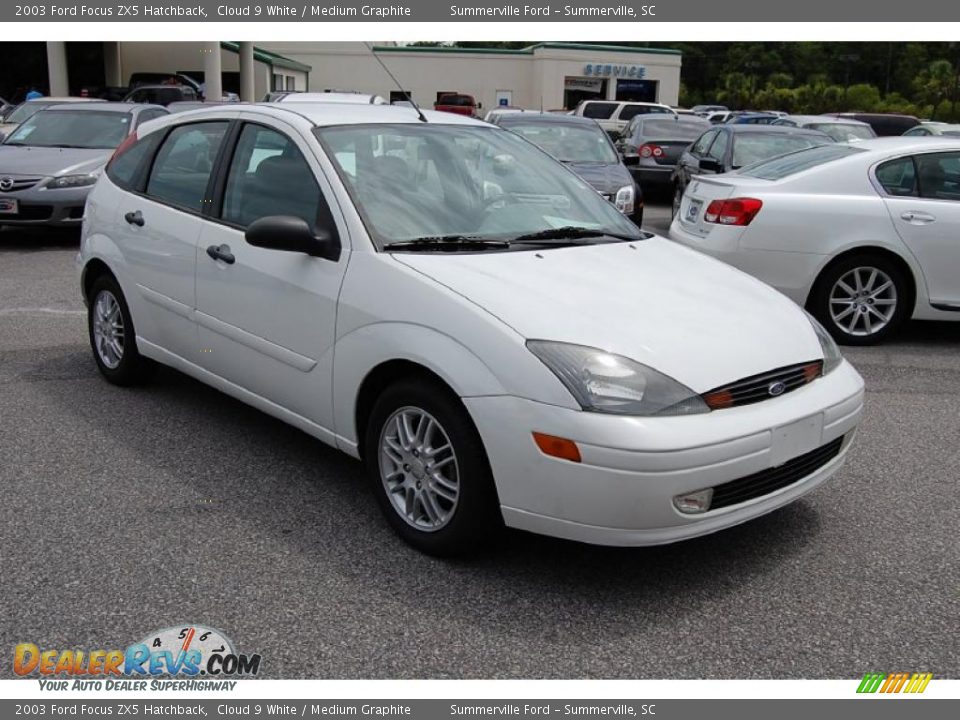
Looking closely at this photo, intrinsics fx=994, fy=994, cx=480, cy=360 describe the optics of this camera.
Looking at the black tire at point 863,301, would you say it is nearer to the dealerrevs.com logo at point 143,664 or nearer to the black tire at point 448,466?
the black tire at point 448,466

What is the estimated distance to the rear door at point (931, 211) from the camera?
7148mm

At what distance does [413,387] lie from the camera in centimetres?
365

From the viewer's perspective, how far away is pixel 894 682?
3.03m

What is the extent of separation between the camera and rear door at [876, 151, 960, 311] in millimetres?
7148

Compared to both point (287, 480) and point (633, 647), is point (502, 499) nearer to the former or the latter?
point (633, 647)

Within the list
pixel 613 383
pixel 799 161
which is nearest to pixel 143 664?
pixel 613 383

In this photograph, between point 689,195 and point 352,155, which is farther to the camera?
point 689,195

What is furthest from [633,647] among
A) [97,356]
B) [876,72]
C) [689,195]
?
[876,72]

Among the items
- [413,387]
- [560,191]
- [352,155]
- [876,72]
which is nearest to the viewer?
[413,387]

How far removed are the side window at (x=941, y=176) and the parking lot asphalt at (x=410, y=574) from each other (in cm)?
278

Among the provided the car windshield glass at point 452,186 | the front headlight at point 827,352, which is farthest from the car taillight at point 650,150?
the front headlight at point 827,352

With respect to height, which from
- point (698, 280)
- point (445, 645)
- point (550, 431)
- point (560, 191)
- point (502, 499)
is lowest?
point (445, 645)

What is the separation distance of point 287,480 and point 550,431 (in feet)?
5.69

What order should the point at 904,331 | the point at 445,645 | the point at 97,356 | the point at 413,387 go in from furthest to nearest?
the point at 904,331, the point at 97,356, the point at 413,387, the point at 445,645
